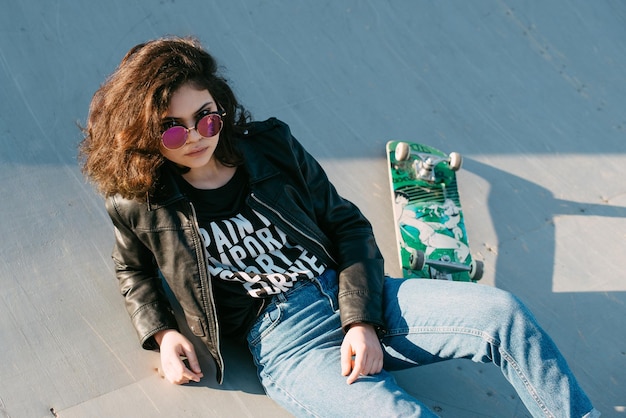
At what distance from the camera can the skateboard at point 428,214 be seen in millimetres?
2637

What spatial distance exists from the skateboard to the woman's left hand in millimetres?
584

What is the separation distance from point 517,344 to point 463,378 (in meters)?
0.53

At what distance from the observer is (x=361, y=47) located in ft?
11.0

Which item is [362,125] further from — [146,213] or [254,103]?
[146,213]

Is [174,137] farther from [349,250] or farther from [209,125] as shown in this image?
[349,250]

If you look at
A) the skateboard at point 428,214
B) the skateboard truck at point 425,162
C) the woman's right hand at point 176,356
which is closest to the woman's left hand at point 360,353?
the woman's right hand at point 176,356

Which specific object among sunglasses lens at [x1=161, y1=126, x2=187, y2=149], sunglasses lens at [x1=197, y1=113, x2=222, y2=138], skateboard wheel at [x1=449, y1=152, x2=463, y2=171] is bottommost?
skateboard wheel at [x1=449, y1=152, x2=463, y2=171]

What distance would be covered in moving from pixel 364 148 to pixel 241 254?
1135 millimetres

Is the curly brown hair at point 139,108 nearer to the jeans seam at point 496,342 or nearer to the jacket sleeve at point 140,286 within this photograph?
the jacket sleeve at point 140,286

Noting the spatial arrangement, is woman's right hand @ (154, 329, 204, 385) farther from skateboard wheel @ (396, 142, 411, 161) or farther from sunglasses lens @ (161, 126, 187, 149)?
skateboard wheel @ (396, 142, 411, 161)

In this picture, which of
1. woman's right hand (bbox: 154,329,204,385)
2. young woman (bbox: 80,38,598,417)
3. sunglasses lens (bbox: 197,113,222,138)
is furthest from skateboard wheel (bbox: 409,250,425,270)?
sunglasses lens (bbox: 197,113,222,138)

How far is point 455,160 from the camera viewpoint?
2883mm

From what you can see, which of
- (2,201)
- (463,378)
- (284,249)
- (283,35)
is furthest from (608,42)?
(2,201)

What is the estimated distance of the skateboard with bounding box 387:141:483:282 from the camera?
264 centimetres
